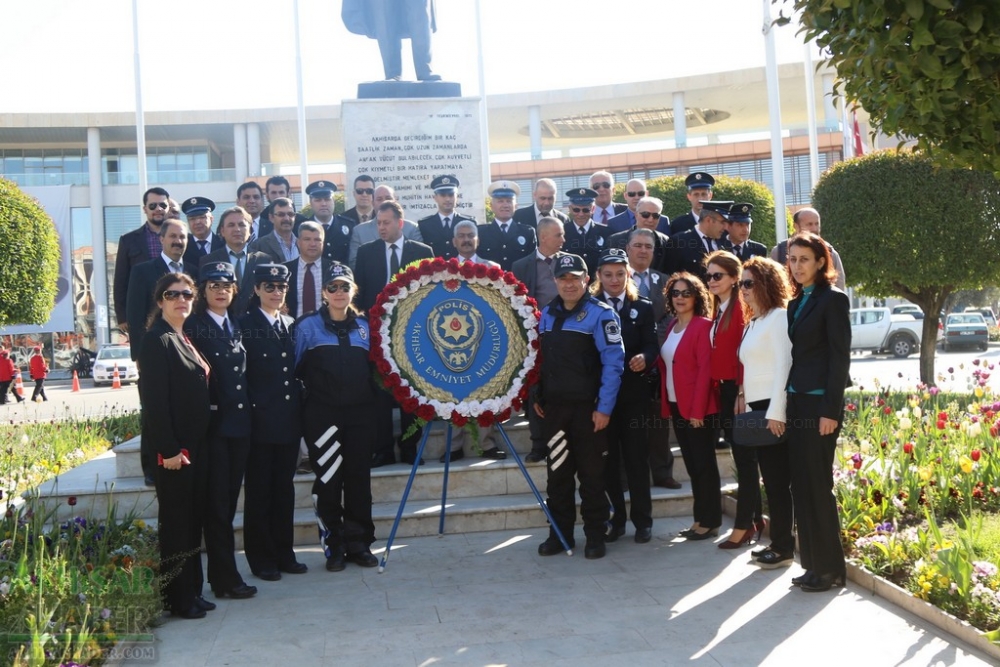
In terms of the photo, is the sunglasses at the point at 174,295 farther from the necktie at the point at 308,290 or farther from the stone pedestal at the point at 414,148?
the stone pedestal at the point at 414,148

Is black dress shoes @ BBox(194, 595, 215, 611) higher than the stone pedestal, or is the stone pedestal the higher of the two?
the stone pedestal

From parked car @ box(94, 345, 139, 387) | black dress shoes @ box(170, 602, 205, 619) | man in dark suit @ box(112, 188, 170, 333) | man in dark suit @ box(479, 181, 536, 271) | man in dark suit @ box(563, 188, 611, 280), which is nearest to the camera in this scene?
black dress shoes @ box(170, 602, 205, 619)

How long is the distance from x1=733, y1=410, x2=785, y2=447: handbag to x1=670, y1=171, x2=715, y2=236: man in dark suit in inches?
131

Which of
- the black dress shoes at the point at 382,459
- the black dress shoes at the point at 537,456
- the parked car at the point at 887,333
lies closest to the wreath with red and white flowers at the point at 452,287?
the black dress shoes at the point at 537,456

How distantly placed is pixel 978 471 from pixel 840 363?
2461 millimetres

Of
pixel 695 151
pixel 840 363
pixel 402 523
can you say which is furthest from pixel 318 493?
pixel 695 151

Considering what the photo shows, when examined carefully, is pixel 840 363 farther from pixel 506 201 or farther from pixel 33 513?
pixel 33 513

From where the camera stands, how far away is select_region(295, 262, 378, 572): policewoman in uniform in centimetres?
637

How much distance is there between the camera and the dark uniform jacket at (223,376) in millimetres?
5785

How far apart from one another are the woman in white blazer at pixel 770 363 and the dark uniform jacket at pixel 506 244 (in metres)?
3.43

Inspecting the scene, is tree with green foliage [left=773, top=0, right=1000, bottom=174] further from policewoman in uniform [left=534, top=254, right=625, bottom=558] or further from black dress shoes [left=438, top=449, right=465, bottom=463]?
black dress shoes [left=438, top=449, right=465, bottom=463]

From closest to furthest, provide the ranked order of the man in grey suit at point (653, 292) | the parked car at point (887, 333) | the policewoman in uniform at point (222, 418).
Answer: the policewoman in uniform at point (222, 418) → the man in grey suit at point (653, 292) → the parked car at point (887, 333)

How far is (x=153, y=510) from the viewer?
24.3 ft

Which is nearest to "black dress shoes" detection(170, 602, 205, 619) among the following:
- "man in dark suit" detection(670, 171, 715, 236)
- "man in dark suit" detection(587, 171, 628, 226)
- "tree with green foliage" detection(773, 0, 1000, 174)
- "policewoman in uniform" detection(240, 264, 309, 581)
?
"policewoman in uniform" detection(240, 264, 309, 581)
